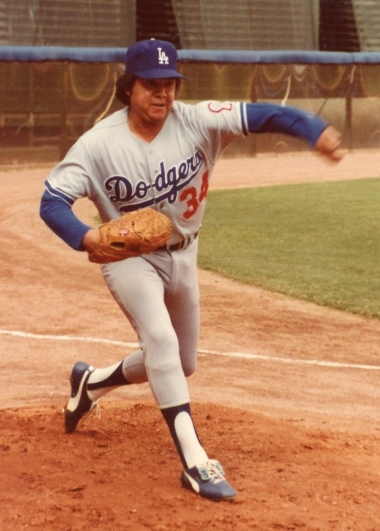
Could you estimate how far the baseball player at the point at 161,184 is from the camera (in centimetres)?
398

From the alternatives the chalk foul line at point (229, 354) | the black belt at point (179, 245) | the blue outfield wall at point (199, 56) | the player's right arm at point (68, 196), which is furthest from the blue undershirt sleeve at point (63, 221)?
the blue outfield wall at point (199, 56)

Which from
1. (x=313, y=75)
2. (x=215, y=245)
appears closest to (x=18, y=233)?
(x=215, y=245)

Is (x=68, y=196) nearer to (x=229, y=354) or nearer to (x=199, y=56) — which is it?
(x=229, y=354)

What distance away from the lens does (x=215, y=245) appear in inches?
449

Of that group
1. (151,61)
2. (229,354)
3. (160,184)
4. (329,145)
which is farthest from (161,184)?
(229,354)

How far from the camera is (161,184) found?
13.7 ft

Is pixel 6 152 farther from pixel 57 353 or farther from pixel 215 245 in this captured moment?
pixel 57 353

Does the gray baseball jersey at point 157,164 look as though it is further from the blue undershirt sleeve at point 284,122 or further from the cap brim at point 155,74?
the cap brim at point 155,74

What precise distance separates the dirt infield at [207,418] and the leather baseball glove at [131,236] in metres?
1.02

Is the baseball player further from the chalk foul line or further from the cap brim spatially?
the chalk foul line

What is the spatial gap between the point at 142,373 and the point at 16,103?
14701 mm

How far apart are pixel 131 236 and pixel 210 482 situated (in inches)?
43.3

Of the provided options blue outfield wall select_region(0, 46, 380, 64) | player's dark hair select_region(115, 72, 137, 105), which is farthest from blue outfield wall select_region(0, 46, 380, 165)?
player's dark hair select_region(115, 72, 137, 105)

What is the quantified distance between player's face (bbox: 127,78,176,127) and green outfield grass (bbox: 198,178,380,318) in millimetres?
4463
